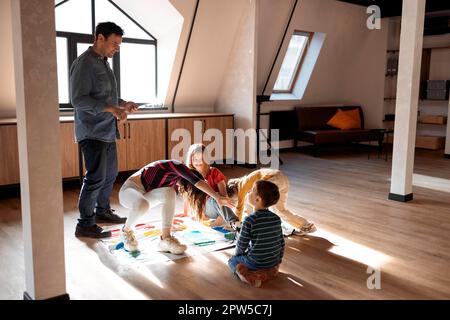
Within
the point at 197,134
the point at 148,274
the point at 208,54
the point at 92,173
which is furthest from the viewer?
the point at 208,54

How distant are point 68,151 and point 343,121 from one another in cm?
530

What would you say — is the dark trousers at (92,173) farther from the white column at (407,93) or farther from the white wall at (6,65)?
the white column at (407,93)

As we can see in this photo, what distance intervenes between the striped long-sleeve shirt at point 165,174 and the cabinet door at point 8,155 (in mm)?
2123

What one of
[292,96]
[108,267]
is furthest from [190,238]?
[292,96]

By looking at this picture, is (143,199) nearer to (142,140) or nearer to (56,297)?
(56,297)

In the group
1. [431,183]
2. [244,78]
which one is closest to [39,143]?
[244,78]

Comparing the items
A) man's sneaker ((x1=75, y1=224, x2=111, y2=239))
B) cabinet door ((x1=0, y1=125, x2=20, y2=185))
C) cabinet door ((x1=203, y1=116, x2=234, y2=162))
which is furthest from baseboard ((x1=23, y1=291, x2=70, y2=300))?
cabinet door ((x1=203, y1=116, x2=234, y2=162))

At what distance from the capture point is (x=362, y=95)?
932cm

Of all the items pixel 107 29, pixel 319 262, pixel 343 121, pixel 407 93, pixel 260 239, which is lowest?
pixel 319 262

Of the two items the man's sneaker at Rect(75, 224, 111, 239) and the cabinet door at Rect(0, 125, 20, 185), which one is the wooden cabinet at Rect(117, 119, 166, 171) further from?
the man's sneaker at Rect(75, 224, 111, 239)

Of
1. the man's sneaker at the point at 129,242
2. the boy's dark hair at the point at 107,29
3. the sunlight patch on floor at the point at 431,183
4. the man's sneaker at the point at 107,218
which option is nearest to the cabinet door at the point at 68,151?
the man's sneaker at the point at 107,218

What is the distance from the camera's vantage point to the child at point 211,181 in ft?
12.0

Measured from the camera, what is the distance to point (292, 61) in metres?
8.41

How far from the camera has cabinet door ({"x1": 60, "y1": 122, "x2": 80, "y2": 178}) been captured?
5094 millimetres
